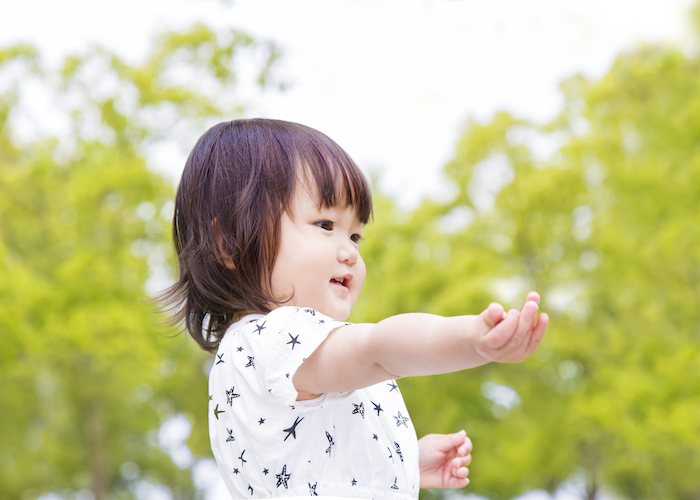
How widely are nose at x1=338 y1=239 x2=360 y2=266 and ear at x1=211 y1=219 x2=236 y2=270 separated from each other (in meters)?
0.22

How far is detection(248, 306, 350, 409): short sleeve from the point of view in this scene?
1.11 m

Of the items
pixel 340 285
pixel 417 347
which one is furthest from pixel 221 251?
pixel 417 347

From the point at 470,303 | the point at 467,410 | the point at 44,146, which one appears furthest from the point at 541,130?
the point at 44,146

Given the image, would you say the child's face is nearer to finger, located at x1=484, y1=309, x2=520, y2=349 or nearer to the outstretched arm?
the outstretched arm

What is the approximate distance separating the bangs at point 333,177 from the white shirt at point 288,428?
11.1 inches

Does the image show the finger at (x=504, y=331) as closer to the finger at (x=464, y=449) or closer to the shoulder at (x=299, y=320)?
the shoulder at (x=299, y=320)

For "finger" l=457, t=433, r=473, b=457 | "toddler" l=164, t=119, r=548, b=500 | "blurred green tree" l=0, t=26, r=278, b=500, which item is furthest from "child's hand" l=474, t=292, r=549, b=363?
"blurred green tree" l=0, t=26, r=278, b=500

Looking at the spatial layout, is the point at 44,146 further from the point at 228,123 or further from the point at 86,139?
the point at 228,123

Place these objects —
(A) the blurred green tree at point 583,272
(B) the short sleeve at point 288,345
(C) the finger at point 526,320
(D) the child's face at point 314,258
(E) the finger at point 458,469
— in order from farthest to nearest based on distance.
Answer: (A) the blurred green tree at point 583,272 < (E) the finger at point 458,469 < (D) the child's face at point 314,258 < (B) the short sleeve at point 288,345 < (C) the finger at point 526,320

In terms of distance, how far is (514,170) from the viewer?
9883 millimetres

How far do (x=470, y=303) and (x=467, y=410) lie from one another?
2.89 metres

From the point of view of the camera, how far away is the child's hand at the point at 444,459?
157 centimetres

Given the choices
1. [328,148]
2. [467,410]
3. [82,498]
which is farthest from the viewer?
[82,498]

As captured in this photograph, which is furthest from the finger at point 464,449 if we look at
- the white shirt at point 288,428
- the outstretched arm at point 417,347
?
the outstretched arm at point 417,347
